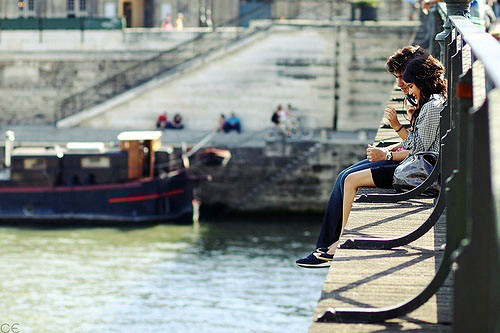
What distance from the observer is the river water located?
17453 millimetres

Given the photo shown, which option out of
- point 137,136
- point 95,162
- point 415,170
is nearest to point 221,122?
point 137,136

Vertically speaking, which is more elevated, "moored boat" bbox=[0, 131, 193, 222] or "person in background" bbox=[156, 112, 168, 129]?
"person in background" bbox=[156, 112, 168, 129]

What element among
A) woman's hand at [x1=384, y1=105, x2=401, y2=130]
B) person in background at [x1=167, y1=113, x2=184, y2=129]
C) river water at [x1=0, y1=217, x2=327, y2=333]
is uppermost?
woman's hand at [x1=384, y1=105, x2=401, y2=130]

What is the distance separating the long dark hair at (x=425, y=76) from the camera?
19.1 ft

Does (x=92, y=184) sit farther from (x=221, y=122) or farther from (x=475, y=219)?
(x=475, y=219)

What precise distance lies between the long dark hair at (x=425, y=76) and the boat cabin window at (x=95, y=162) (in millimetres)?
22727

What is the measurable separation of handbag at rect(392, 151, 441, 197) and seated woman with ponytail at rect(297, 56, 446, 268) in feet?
0.12

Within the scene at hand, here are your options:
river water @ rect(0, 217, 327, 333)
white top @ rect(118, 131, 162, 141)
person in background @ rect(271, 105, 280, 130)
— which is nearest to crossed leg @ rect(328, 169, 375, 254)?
river water @ rect(0, 217, 327, 333)

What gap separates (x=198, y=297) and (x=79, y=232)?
815 cm

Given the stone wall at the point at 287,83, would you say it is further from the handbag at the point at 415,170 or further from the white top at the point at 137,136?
the handbag at the point at 415,170

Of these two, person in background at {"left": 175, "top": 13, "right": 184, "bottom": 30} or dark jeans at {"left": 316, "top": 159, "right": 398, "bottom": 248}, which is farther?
person in background at {"left": 175, "top": 13, "right": 184, "bottom": 30}

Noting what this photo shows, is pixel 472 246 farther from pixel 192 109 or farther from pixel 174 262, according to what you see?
pixel 192 109

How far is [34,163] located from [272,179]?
527 cm

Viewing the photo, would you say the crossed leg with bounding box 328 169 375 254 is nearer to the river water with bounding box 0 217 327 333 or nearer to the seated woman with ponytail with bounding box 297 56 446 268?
the seated woman with ponytail with bounding box 297 56 446 268
